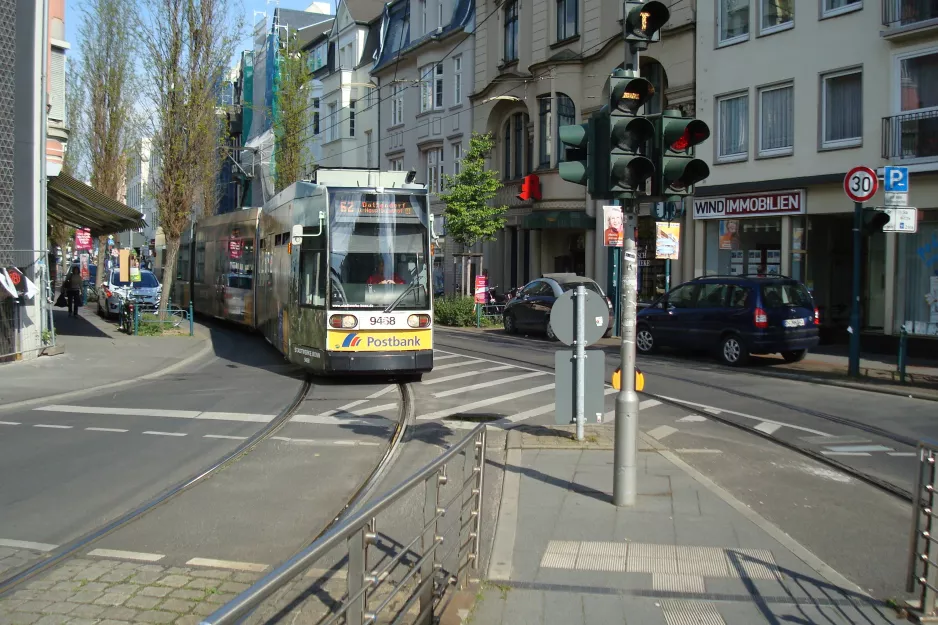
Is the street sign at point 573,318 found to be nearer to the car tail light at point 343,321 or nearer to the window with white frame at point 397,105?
the car tail light at point 343,321

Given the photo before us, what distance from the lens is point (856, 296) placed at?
1547cm

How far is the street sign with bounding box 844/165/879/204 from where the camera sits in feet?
49.1

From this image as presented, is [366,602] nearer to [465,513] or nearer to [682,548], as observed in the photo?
[465,513]

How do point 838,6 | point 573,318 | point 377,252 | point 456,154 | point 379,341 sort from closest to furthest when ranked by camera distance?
1. point 573,318
2. point 379,341
3. point 377,252
4. point 838,6
5. point 456,154

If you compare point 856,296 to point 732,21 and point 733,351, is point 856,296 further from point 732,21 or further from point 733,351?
point 732,21

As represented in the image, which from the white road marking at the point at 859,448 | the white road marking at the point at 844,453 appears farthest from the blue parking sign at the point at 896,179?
the white road marking at the point at 844,453

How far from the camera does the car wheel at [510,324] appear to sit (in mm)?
26212

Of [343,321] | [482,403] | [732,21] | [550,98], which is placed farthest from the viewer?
[550,98]

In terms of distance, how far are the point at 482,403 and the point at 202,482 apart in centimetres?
534

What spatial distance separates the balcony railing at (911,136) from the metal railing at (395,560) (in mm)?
17996

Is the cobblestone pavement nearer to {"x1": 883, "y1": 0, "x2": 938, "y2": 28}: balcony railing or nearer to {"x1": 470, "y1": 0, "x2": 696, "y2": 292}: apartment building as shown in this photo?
{"x1": 883, "y1": 0, "x2": 938, "y2": 28}: balcony railing

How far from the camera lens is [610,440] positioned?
972cm

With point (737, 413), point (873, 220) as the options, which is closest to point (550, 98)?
point (873, 220)

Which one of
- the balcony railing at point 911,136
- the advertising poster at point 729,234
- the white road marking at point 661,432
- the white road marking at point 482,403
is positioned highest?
the balcony railing at point 911,136
